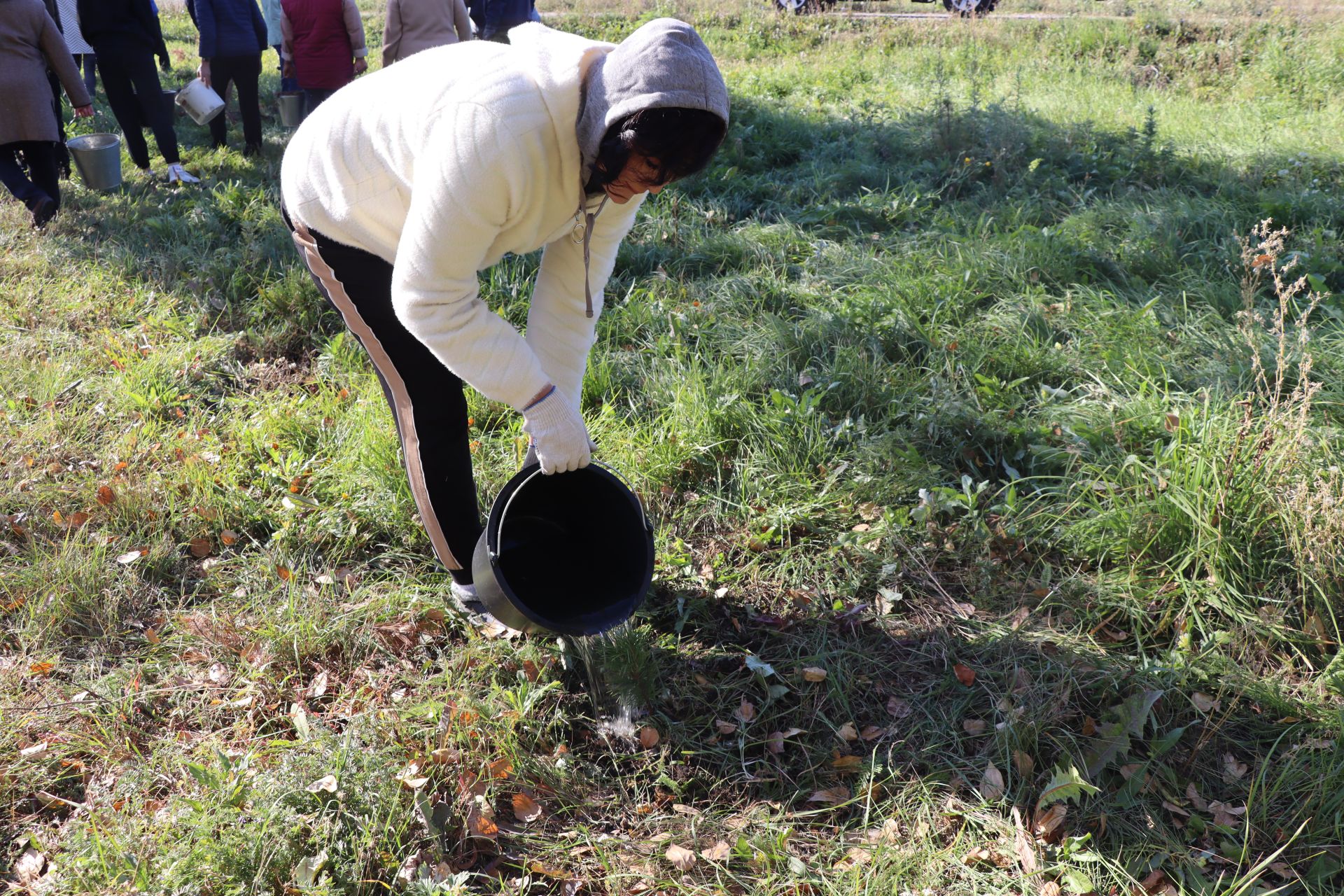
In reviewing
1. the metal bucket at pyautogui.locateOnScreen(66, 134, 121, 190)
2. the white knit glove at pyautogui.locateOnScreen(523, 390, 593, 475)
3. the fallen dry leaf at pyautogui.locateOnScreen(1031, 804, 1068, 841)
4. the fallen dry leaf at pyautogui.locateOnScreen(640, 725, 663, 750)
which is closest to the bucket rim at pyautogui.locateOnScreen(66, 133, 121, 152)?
the metal bucket at pyautogui.locateOnScreen(66, 134, 121, 190)

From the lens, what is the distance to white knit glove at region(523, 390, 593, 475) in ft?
→ 6.66

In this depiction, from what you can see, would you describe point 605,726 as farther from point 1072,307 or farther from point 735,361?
point 1072,307

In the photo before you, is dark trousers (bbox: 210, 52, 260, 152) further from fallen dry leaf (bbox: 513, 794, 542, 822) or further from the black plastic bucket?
fallen dry leaf (bbox: 513, 794, 542, 822)

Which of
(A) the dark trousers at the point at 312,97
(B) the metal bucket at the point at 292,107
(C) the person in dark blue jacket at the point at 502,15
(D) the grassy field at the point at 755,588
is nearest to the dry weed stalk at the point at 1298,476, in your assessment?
(D) the grassy field at the point at 755,588

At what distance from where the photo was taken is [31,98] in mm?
5363

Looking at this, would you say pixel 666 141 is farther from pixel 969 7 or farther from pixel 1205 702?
pixel 969 7

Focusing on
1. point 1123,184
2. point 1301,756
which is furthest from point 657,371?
point 1123,184

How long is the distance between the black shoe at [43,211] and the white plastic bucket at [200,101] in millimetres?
1481

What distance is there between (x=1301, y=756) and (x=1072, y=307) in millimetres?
2225

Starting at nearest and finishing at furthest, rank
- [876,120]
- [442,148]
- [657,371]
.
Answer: [442,148], [657,371], [876,120]

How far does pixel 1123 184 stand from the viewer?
5410 mm

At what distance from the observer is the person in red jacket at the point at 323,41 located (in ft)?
21.0

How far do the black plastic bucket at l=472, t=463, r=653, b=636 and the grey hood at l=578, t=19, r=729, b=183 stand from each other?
887 millimetres

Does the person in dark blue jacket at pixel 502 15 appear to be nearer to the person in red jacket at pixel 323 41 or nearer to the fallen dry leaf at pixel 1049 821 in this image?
the person in red jacket at pixel 323 41
